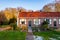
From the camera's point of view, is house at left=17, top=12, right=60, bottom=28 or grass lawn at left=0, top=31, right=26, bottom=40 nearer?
grass lawn at left=0, top=31, right=26, bottom=40

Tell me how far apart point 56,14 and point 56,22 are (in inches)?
98.3

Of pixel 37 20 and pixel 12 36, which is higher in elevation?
pixel 37 20

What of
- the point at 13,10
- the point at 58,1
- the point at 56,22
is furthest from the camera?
the point at 13,10

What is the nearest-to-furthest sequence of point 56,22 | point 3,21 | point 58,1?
point 56,22 < point 3,21 < point 58,1

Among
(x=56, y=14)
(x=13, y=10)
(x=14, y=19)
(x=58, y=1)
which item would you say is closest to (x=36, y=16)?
(x=56, y=14)

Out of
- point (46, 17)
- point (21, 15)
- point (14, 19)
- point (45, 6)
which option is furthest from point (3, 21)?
point (45, 6)

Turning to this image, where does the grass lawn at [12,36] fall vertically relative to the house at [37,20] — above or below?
below

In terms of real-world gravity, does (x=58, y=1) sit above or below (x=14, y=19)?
above

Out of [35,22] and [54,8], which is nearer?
[35,22]

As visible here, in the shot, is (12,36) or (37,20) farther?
(37,20)

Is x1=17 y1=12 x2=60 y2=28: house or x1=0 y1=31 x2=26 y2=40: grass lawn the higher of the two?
x1=17 y1=12 x2=60 y2=28: house

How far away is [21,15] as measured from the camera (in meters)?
42.9

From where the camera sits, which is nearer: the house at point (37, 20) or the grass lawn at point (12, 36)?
the grass lawn at point (12, 36)

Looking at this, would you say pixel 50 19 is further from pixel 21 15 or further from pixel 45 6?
pixel 45 6
